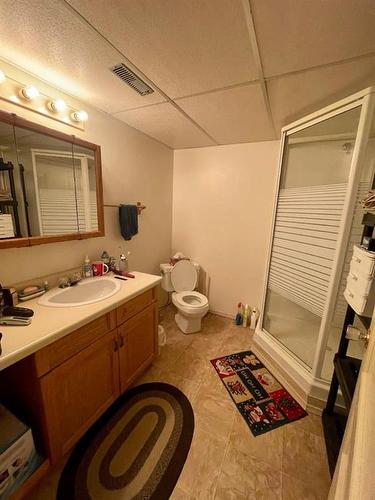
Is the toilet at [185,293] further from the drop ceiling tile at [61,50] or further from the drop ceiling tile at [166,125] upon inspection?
the drop ceiling tile at [61,50]

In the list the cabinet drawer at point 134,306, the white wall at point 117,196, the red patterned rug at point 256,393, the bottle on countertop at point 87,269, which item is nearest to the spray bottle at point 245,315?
the red patterned rug at point 256,393

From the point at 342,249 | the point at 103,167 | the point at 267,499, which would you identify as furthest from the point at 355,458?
the point at 103,167

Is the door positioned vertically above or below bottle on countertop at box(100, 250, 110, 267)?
below

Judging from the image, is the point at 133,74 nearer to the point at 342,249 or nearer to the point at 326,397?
the point at 342,249

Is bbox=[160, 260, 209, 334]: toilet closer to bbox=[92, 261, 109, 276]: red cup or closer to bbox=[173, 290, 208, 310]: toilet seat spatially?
bbox=[173, 290, 208, 310]: toilet seat

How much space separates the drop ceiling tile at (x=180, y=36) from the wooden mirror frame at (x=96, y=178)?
71cm

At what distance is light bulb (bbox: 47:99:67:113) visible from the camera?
1.37 meters

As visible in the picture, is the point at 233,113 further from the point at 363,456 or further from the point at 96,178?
the point at 363,456

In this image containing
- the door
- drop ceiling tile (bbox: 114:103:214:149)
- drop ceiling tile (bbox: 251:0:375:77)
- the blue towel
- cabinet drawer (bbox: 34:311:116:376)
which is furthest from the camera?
the blue towel

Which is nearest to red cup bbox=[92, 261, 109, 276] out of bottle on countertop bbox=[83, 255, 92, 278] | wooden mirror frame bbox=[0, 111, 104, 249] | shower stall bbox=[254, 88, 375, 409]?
bottle on countertop bbox=[83, 255, 92, 278]

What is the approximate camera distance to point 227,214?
2.59 meters

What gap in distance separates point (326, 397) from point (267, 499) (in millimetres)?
780

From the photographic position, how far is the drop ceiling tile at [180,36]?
81cm

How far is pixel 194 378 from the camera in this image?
1.77 meters
